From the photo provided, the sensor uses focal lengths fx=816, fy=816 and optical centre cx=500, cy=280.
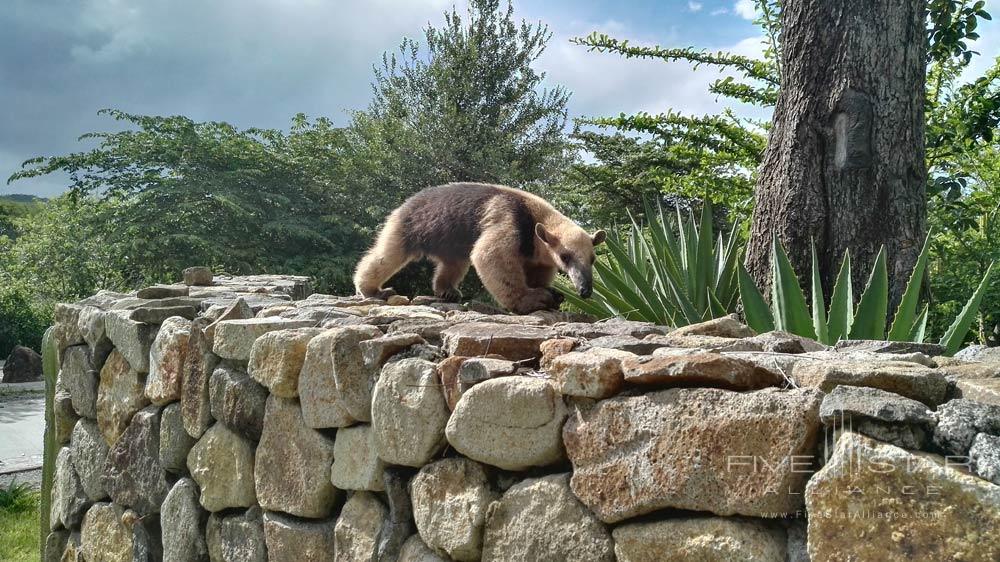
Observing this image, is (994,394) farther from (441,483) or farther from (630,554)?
(441,483)

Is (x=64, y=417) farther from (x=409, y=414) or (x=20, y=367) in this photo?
(x=20, y=367)

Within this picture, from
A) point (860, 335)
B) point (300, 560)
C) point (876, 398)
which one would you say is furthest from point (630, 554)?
point (860, 335)

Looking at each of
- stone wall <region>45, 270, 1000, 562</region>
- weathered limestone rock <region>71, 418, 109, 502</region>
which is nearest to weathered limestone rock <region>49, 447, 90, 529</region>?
weathered limestone rock <region>71, 418, 109, 502</region>

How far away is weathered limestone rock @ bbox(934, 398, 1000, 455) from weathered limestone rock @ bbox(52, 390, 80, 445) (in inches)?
189

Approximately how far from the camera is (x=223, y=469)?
327cm

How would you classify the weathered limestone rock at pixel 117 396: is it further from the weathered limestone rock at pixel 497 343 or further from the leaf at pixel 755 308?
the leaf at pixel 755 308

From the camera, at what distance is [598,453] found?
6.08 feet

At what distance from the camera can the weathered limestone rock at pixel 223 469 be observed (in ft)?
10.4

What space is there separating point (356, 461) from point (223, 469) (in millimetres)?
968

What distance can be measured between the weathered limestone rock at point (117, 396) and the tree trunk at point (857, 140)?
329 cm

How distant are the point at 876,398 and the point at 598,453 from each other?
0.61 m

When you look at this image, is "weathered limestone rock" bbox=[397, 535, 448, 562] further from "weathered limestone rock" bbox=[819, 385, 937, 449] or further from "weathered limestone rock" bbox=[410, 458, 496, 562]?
"weathered limestone rock" bbox=[819, 385, 937, 449]

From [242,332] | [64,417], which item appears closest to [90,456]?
[64,417]

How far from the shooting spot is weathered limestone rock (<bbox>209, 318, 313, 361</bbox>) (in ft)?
10.2
